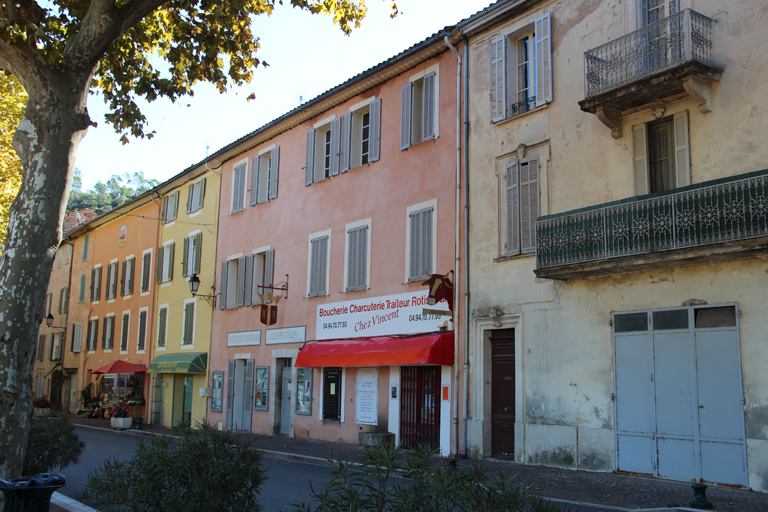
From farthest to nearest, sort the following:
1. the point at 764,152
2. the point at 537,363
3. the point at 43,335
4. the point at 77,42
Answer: the point at 43,335, the point at 537,363, the point at 764,152, the point at 77,42

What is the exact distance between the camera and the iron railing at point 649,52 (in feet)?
37.0

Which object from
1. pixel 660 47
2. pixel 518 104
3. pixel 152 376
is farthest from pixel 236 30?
pixel 152 376

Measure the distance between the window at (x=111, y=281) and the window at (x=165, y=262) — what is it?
19.5 ft

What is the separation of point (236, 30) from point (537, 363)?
8299mm

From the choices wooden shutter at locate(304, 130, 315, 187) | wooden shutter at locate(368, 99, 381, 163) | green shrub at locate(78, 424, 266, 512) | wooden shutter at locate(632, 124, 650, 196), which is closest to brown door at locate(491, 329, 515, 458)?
wooden shutter at locate(632, 124, 650, 196)

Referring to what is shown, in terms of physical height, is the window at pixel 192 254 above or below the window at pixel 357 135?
below

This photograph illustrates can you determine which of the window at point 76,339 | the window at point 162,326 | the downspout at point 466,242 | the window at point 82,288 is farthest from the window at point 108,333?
the downspout at point 466,242

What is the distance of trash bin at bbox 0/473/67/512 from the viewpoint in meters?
5.83

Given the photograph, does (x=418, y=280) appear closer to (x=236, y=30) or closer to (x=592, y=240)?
(x=592, y=240)

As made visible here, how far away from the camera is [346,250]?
63.6ft

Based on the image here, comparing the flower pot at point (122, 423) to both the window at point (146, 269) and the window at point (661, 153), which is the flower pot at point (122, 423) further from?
the window at point (661, 153)

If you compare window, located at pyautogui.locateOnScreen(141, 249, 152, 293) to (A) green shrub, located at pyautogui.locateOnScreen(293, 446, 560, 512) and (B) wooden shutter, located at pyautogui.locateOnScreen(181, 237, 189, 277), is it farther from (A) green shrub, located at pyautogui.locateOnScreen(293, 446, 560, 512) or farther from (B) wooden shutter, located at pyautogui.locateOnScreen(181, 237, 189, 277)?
(A) green shrub, located at pyautogui.locateOnScreen(293, 446, 560, 512)

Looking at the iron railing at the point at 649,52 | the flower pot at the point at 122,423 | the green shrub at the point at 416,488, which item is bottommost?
the flower pot at the point at 122,423

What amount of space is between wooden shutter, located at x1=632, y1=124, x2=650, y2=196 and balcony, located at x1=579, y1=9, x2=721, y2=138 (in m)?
0.33
